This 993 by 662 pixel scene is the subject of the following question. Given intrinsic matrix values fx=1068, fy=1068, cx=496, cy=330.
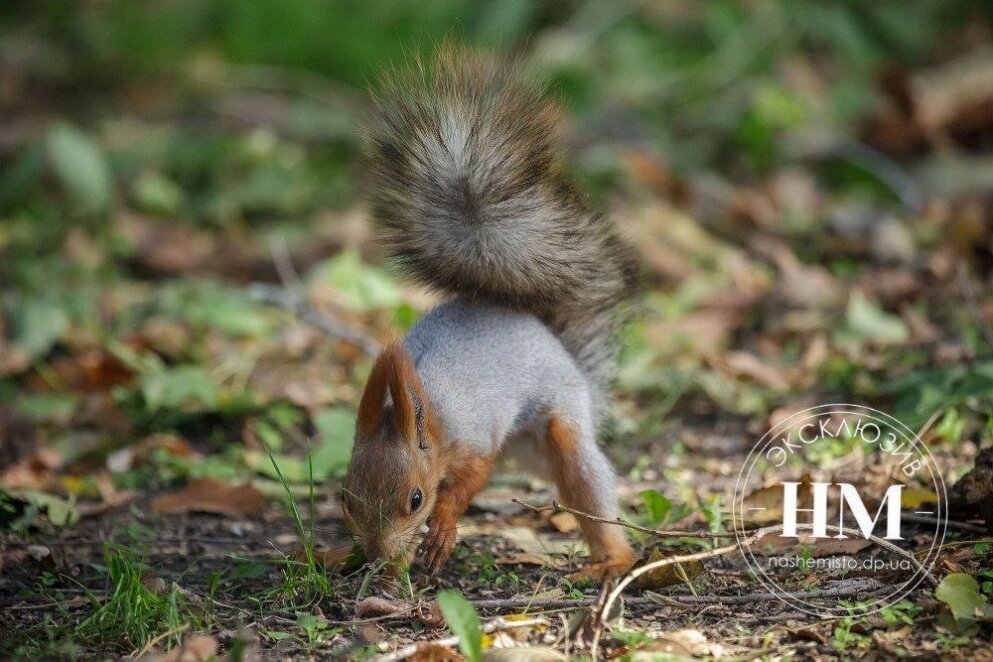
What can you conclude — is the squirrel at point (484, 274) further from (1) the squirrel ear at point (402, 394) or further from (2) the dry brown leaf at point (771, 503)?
(2) the dry brown leaf at point (771, 503)

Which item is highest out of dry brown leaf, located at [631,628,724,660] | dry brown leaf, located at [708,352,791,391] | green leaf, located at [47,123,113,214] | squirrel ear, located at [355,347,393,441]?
green leaf, located at [47,123,113,214]

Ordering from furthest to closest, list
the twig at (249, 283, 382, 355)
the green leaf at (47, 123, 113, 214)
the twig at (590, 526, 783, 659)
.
→ the green leaf at (47, 123, 113, 214), the twig at (249, 283, 382, 355), the twig at (590, 526, 783, 659)

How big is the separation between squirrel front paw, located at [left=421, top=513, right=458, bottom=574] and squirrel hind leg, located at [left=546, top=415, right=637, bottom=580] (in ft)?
0.79

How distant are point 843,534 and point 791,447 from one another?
42 centimetres

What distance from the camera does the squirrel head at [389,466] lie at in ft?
5.97

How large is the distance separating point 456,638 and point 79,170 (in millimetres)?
3256

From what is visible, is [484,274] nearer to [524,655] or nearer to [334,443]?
[334,443]

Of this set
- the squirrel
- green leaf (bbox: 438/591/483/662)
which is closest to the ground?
green leaf (bbox: 438/591/483/662)

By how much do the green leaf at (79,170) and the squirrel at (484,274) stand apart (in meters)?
2.46

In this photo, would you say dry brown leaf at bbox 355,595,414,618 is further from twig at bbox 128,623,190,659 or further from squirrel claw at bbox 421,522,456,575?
twig at bbox 128,623,190,659

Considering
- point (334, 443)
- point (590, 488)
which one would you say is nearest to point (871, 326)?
point (590, 488)

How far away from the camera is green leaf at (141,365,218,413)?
280 cm

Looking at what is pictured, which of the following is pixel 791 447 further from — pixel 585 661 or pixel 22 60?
pixel 22 60

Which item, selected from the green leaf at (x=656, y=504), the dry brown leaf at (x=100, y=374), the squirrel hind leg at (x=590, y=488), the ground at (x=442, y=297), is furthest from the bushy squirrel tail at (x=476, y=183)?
the dry brown leaf at (x=100, y=374)
